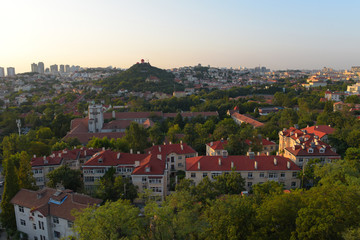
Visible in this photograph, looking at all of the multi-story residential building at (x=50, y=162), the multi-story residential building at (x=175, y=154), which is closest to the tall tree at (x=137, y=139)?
the multi-story residential building at (x=175, y=154)

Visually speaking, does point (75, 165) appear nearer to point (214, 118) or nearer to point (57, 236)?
point (57, 236)

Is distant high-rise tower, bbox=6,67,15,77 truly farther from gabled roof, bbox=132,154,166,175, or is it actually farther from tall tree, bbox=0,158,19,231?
gabled roof, bbox=132,154,166,175

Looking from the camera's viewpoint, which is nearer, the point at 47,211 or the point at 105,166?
the point at 47,211

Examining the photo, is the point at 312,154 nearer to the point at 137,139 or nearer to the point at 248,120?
the point at 137,139

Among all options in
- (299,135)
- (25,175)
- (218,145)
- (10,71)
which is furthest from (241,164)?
(10,71)

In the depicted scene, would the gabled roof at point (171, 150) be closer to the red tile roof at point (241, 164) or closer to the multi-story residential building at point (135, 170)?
the multi-story residential building at point (135, 170)

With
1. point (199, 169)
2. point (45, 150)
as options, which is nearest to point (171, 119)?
point (45, 150)
